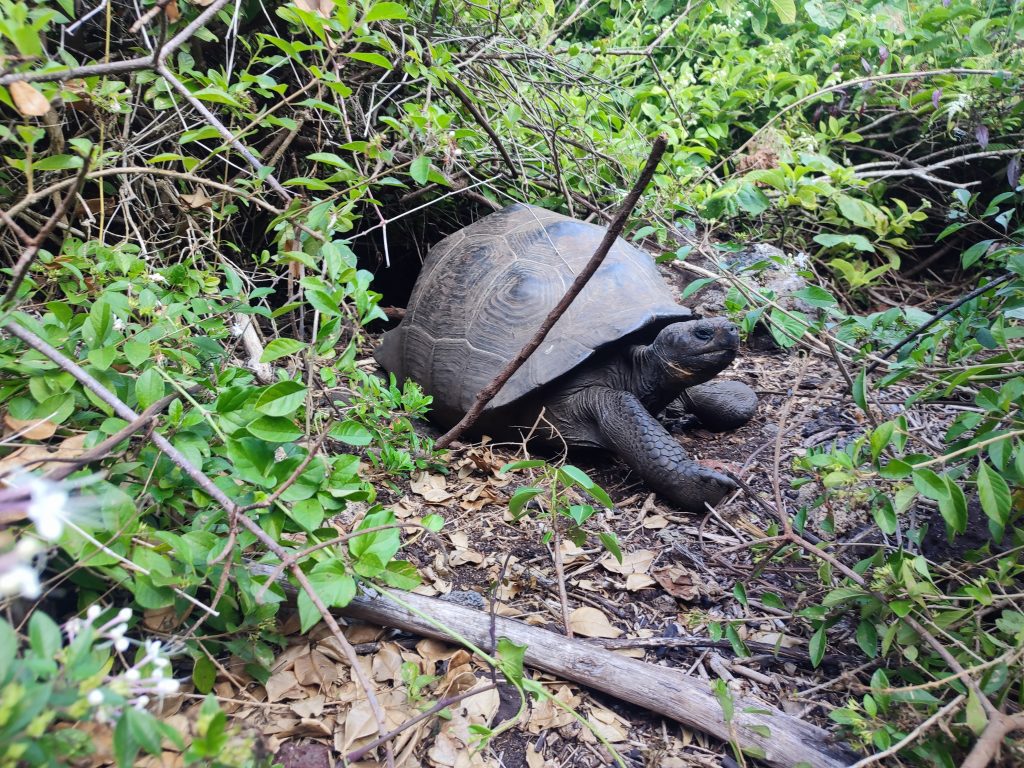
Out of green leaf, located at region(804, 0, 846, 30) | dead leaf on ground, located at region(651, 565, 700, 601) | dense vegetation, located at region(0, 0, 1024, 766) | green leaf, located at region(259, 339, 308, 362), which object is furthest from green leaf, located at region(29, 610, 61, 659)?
green leaf, located at region(804, 0, 846, 30)

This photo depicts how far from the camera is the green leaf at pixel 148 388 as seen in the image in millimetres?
1300

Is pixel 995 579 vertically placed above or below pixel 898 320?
below

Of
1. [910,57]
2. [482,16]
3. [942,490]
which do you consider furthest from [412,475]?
[910,57]

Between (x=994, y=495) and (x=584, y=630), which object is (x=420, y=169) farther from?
(x=994, y=495)

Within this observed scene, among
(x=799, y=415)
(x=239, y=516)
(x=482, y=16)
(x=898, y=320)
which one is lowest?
(x=799, y=415)

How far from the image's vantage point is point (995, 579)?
1439mm

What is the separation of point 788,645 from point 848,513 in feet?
2.03

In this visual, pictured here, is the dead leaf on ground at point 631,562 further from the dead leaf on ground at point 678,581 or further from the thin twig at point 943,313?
the thin twig at point 943,313

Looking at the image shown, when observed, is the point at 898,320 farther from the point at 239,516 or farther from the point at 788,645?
the point at 239,516

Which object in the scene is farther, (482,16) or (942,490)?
(482,16)

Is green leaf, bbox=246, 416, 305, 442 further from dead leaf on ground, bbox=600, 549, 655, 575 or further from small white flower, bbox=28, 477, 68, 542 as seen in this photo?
dead leaf on ground, bbox=600, 549, 655, 575

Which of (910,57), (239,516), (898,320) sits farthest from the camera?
(910,57)

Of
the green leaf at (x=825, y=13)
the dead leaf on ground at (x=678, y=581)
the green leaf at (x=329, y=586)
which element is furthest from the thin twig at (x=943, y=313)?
the green leaf at (x=825, y=13)

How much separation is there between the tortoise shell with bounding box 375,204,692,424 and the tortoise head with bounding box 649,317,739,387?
0.17 m
